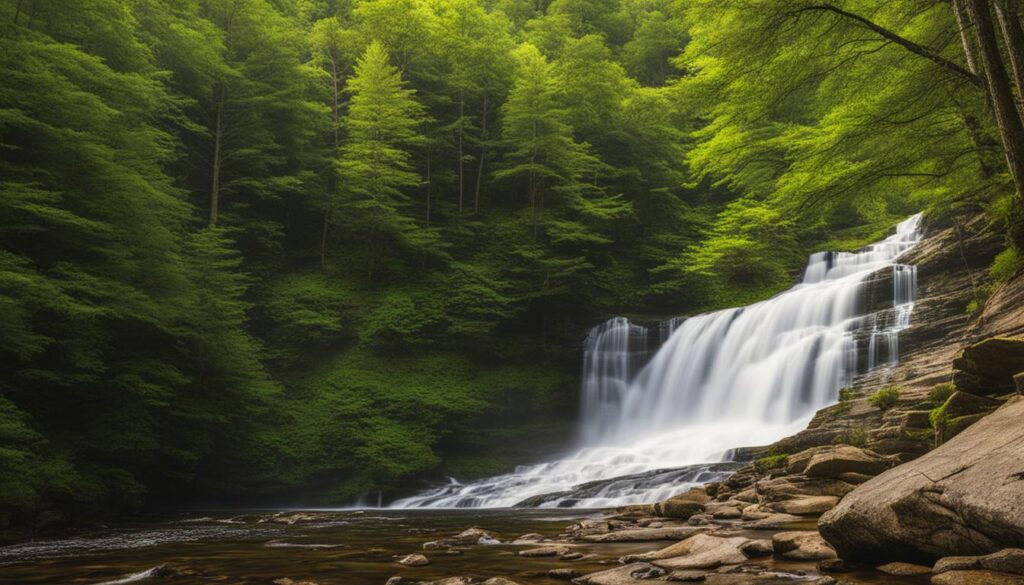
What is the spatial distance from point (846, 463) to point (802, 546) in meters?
2.98

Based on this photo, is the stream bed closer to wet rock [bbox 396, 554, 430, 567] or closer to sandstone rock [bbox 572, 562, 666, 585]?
wet rock [bbox 396, 554, 430, 567]

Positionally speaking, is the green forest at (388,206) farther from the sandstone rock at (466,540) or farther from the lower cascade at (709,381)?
the sandstone rock at (466,540)

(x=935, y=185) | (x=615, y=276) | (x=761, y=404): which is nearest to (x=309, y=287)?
(x=615, y=276)

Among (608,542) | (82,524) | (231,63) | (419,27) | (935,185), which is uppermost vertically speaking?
(419,27)

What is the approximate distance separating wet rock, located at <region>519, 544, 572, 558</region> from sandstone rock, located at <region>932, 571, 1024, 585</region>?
3.12 metres

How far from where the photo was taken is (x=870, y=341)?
1404cm

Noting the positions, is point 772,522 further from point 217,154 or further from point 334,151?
point 334,151

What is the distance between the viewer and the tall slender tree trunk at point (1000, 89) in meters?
5.81

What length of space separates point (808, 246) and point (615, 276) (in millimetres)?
7059

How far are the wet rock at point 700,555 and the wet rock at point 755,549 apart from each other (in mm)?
45

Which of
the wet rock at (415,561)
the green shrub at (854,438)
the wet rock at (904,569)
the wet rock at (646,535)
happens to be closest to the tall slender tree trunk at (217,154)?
the wet rock at (415,561)

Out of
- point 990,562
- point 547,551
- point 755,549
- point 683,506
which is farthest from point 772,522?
point 990,562

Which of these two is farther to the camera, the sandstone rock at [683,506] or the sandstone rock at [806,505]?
the sandstone rock at [683,506]

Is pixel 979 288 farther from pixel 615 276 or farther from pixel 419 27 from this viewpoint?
pixel 419 27
